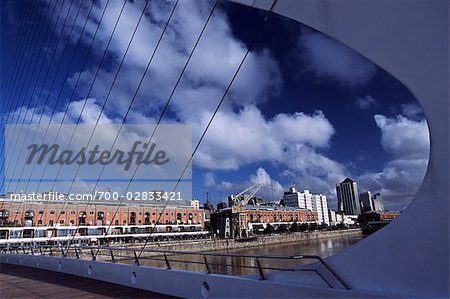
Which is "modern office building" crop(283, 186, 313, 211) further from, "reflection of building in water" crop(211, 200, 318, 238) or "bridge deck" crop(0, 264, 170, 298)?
"bridge deck" crop(0, 264, 170, 298)

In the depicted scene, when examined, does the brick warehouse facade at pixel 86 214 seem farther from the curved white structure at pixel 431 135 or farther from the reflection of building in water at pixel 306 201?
the reflection of building in water at pixel 306 201

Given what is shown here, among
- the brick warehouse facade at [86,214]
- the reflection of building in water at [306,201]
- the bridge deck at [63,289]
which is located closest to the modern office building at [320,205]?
the reflection of building in water at [306,201]

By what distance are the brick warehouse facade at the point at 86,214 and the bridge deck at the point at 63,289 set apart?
34.6 m

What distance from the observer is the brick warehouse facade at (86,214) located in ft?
159

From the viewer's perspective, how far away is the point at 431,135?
3.68 metres

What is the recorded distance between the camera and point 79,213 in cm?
5341

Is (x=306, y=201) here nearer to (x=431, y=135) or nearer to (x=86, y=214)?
(x=86, y=214)

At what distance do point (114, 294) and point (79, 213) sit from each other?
170 ft

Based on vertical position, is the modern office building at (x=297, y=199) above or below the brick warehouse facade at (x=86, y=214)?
Result: above

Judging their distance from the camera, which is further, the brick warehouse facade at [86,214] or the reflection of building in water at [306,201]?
the reflection of building in water at [306,201]

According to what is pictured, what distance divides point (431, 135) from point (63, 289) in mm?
7086

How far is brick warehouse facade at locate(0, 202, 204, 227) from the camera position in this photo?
159 ft

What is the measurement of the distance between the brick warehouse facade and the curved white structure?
41976 millimetres

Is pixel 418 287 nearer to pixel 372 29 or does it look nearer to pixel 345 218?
pixel 372 29
